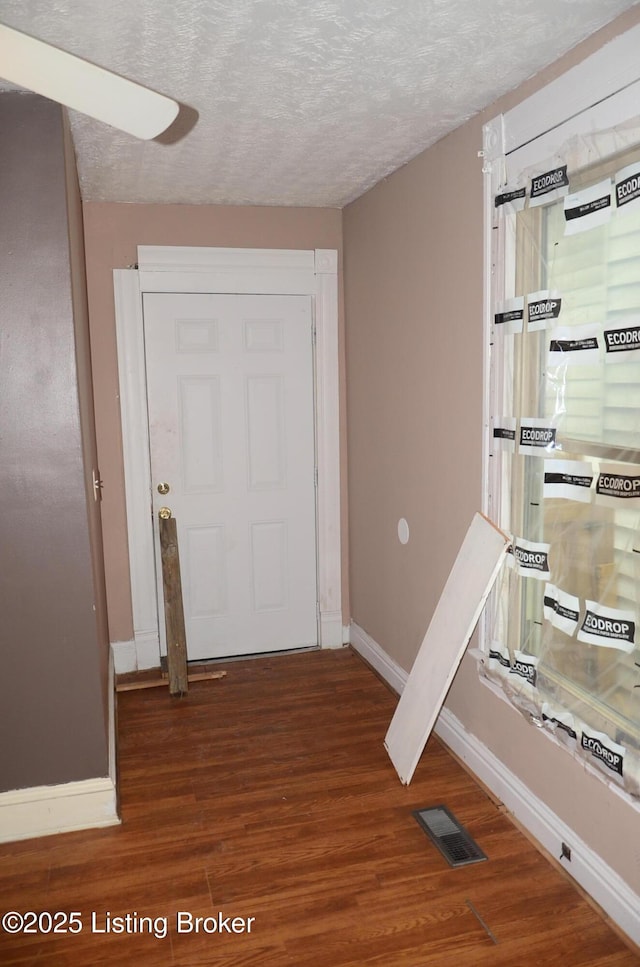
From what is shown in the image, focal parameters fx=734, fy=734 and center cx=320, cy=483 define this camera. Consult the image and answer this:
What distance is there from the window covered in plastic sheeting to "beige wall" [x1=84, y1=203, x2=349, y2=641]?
1725mm

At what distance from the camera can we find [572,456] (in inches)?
85.0

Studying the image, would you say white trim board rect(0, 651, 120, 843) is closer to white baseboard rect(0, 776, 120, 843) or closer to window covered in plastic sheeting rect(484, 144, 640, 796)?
white baseboard rect(0, 776, 120, 843)

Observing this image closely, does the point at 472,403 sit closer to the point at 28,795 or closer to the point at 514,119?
the point at 514,119

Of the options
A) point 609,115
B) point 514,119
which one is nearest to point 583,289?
point 609,115

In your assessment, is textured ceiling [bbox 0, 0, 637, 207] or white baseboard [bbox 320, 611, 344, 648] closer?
textured ceiling [bbox 0, 0, 637, 207]

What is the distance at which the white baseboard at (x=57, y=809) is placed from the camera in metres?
2.54

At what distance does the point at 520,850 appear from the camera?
95.0 inches

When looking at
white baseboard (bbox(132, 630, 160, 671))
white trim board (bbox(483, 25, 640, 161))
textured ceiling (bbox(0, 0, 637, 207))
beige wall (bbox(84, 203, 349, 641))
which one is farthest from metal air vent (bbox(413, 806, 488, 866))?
textured ceiling (bbox(0, 0, 637, 207))

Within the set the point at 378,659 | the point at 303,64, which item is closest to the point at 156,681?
the point at 378,659

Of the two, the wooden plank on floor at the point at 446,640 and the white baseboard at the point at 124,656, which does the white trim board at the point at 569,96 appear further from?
the white baseboard at the point at 124,656

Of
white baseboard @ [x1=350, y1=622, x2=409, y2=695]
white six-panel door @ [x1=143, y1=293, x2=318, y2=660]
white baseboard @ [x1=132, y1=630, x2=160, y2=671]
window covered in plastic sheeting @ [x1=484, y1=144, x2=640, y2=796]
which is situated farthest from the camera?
white baseboard @ [x1=132, y1=630, x2=160, y2=671]

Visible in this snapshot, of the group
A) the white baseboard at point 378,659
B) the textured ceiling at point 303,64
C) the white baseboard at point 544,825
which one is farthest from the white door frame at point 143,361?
the white baseboard at point 544,825

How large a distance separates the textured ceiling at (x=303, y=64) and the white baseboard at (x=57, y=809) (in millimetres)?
2305

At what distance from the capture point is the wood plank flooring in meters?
2.03
